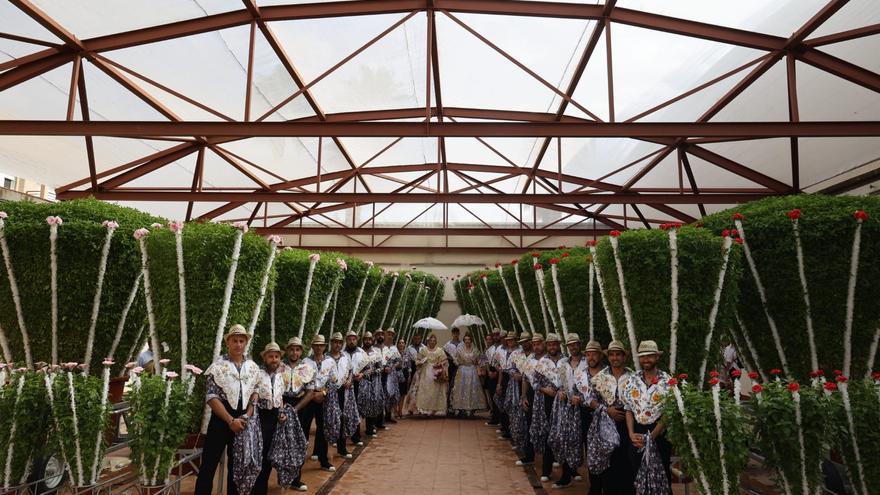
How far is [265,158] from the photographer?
1208 cm

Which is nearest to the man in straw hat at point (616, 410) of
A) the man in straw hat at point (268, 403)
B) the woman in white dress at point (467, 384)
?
the man in straw hat at point (268, 403)

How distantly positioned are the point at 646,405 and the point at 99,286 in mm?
5004

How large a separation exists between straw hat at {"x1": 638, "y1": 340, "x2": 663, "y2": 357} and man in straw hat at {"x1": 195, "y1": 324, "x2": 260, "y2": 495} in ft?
10.3

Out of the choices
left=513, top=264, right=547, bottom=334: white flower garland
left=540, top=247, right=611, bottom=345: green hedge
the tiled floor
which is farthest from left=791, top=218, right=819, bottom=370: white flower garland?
left=513, top=264, right=547, bottom=334: white flower garland

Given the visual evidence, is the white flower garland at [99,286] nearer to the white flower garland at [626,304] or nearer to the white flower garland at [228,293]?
the white flower garland at [228,293]

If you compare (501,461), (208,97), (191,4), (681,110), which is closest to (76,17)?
(191,4)

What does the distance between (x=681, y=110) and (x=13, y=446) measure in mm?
9612

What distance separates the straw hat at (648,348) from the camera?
15.2 ft

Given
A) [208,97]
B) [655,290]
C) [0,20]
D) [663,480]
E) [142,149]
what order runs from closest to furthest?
[663,480]
[655,290]
[0,20]
[208,97]
[142,149]

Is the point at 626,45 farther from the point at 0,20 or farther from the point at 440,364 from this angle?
the point at 0,20

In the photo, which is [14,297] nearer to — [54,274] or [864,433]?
[54,274]

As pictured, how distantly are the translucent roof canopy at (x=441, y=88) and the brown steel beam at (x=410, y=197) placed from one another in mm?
46

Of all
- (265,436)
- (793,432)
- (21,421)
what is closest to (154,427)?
(21,421)

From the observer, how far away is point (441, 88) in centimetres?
994
